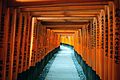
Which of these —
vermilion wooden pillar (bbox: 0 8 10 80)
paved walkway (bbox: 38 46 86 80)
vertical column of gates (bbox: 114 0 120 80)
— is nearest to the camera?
vertical column of gates (bbox: 114 0 120 80)

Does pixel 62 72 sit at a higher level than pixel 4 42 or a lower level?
lower

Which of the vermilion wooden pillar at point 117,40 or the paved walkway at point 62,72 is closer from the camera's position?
the vermilion wooden pillar at point 117,40

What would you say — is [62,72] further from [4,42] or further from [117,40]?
[117,40]

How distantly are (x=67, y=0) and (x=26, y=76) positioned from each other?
3608 mm

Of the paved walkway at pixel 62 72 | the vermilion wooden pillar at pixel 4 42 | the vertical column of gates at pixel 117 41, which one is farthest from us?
the paved walkway at pixel 62 72

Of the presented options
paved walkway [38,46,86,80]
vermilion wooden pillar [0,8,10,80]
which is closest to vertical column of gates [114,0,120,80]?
vermilion wooden pillar [0,8,10,80]

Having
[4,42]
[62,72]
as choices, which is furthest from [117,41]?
[62,72]

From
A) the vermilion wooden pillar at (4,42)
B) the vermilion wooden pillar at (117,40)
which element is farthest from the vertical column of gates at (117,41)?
the vermilion wooden pillar at (4,42)

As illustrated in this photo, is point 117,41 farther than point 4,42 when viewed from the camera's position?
No

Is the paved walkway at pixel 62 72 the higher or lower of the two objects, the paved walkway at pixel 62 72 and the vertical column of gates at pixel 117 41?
the lower

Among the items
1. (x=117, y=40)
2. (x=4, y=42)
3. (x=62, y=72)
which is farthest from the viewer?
(x=62, y=72)

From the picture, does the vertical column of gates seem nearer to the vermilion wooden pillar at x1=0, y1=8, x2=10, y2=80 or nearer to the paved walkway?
the vermilion wooden pillar at x1=0, y1=8, x2=10, y2=80

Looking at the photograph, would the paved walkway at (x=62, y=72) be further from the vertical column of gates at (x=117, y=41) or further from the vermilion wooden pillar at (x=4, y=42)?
the vertical column of gates at (x=117, y=41)

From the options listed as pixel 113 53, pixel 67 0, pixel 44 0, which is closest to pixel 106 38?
pixel 113 53
